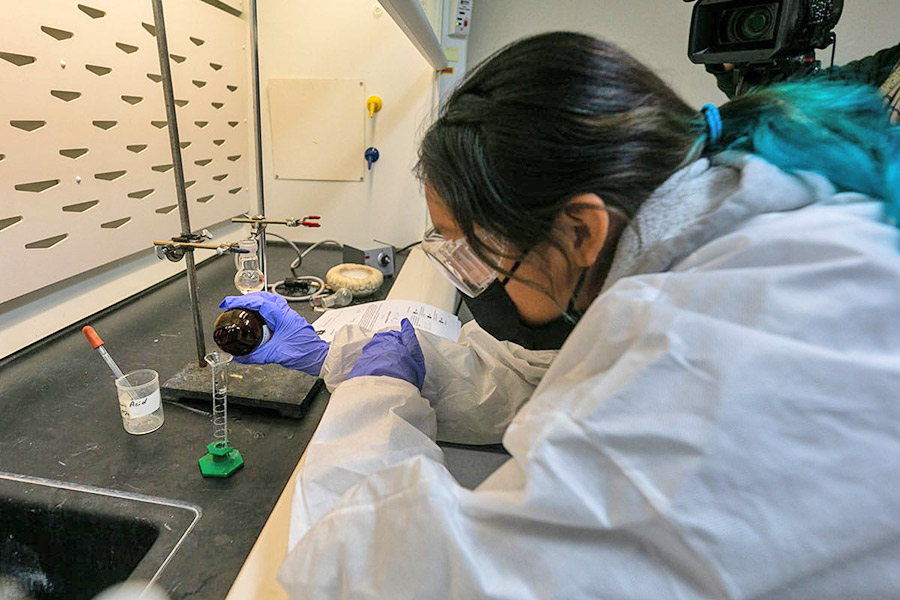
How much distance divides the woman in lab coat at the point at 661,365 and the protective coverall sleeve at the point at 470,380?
28 cm

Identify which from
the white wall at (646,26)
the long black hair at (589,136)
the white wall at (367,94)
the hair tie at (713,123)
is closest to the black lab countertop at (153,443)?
the long black hair at (589,136)

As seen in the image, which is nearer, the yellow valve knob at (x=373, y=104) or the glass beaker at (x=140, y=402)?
the glass beaker at (x=140, y=402)

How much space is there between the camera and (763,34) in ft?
3.60

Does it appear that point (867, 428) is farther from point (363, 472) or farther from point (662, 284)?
point (363, 472)

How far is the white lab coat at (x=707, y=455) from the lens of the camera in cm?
35

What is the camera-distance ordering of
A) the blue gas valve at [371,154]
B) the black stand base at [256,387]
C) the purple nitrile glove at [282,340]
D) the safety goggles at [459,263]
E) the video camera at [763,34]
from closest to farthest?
the safety goggles at [459,263] < the black stand base at [256,387] < the purple nitrile glove at [282,340] < the video camera at [763,34] < the blue gas valve at [371,154]

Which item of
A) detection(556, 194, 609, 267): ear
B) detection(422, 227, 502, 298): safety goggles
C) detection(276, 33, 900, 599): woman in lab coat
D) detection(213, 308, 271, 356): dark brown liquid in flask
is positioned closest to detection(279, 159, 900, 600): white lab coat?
detection(276, 33, 900, 599): woman in lab coat

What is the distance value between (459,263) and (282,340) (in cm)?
44

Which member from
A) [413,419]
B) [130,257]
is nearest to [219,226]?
[130,257]

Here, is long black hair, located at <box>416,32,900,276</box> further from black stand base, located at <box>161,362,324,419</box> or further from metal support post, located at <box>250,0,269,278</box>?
metal support post, located at <box>250,0,269,278</box>

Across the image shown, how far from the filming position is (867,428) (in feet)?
1.15

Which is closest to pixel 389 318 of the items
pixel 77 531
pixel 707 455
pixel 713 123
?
pixel 77 531

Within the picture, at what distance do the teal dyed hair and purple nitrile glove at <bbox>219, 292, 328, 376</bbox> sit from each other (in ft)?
2.51

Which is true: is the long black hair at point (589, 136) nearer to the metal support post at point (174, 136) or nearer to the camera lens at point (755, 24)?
the metal support post at point (174, 136)
